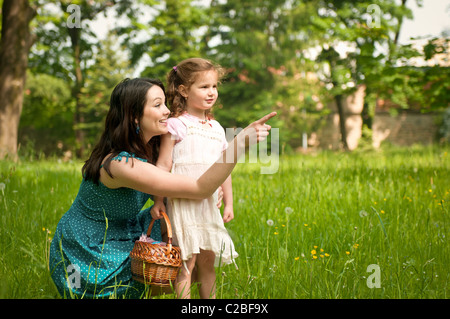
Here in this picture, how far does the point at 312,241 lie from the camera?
2893 millimetres

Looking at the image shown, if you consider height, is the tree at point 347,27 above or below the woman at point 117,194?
above

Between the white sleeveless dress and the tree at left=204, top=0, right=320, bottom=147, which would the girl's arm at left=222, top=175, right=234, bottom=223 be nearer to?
the white sleeveless dress

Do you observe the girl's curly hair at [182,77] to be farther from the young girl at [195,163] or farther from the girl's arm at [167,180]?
the girl's arm at [167,180]

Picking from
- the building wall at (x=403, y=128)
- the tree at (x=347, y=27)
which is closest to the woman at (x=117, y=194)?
the tree at (x=347, y=27)

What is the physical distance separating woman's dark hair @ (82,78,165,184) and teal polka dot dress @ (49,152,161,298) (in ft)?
0.29

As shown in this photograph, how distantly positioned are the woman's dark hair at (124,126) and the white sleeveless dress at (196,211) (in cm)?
20

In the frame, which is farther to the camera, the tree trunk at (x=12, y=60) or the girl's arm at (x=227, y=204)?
the tree trunk at (x=12, y=60)

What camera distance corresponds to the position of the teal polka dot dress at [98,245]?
198 cm

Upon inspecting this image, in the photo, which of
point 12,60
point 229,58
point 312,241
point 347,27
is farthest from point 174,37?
point 312,241

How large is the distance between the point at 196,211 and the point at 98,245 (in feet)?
1.70

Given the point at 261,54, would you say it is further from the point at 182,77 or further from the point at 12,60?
the point at 182,77

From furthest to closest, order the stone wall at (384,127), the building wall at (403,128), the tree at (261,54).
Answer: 1. the building wall at (403,128)
2. the stone wall at (384,127)
3. the tree at (261,54)

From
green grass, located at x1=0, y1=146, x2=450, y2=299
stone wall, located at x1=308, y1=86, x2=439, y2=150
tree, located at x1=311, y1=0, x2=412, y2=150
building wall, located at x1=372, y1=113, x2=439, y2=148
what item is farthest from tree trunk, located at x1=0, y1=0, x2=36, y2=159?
building wall, located at x1=372, y1=113, x2=439, y2=148

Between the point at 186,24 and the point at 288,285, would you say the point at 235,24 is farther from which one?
the point at 288,285
